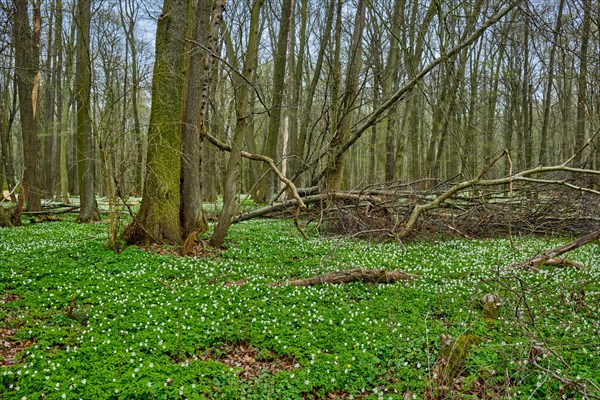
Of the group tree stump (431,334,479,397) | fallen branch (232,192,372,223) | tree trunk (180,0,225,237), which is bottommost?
tree stump (431,334,479,397)

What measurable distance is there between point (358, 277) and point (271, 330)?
2374 millimetres

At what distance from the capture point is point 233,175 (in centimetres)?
956

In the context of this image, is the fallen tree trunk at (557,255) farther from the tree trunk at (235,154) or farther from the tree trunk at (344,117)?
the tree trunk at (344,117)

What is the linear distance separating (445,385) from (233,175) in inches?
266

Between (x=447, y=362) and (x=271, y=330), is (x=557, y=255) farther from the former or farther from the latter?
(x=271, y=330)

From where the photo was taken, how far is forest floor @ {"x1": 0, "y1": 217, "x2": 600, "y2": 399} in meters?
3.97

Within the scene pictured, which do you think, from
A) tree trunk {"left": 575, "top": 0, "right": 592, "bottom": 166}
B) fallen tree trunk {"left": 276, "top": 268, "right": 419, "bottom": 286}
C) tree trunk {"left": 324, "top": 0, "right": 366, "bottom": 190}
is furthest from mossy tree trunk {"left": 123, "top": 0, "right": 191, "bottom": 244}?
tree trunk {"left": 575, "top": 0, "right": 592, "bottom": 166}

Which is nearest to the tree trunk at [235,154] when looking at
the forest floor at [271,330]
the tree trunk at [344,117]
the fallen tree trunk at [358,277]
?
the forest floor at [271,330]

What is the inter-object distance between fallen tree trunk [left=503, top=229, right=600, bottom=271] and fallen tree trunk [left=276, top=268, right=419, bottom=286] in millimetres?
1898

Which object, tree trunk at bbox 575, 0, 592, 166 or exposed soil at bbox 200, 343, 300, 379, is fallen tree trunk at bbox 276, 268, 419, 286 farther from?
tree trunk at bbox 575, 0, 592, 166

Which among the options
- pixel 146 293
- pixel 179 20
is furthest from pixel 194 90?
pixel 146 293

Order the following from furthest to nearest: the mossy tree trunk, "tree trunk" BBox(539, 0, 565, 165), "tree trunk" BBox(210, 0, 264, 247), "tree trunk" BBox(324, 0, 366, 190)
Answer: "tree trunk" BBox(324, 0, 366, 190) < "tree trunk" BBox(539, 0, 565, 165) < "tree trunk" BBox(210, 0, 264, 247) < the mossy tree trunk

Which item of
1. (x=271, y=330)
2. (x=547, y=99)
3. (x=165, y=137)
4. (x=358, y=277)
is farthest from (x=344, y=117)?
(x=547, y=99)

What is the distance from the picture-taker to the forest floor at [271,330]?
13.0 feet
